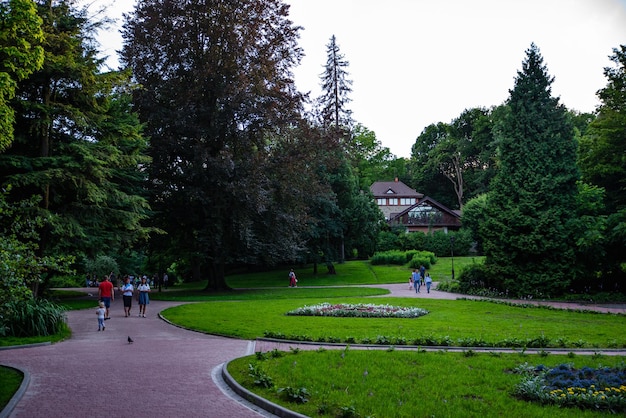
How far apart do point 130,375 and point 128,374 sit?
0.42ft

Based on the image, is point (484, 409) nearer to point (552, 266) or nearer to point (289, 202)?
point (552, 266)

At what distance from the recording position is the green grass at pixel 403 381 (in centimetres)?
791

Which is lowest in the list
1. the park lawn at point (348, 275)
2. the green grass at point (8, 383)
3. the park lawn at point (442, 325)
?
the green grass at point (8, 383)

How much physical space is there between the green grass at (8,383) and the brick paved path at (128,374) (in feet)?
0.78

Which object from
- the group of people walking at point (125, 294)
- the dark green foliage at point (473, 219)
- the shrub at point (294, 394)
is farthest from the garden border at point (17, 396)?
the dark green foliage at point (473, 219)

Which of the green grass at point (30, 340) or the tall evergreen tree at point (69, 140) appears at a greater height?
the tall evergreen tree at point (69, 140)

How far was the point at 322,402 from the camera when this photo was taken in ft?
27.7

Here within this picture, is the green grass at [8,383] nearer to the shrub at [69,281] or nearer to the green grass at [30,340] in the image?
the green grass at [30,340]

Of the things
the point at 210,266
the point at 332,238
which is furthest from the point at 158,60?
the point at 332,238

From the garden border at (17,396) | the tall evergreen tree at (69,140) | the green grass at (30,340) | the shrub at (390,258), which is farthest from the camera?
the shrub at (390,258)

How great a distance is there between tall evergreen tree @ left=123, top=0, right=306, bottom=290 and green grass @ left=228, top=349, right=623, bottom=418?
2191cm

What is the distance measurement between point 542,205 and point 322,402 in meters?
27.5

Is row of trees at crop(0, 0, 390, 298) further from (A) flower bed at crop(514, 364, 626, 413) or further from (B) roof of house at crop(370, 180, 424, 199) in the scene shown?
(B) roof of house at crop(370, 180, 424, 199)

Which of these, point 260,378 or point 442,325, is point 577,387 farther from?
point 442,325
